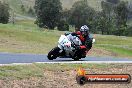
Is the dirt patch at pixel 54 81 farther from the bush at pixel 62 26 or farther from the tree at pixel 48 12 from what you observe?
the bush at pixel 62 26

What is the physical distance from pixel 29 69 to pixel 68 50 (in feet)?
18.6

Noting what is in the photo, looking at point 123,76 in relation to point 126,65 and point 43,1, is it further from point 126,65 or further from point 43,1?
point 43,1

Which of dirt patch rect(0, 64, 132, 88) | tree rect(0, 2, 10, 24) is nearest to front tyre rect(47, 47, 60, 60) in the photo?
dirt patch rect(0, 64, 132, 88)

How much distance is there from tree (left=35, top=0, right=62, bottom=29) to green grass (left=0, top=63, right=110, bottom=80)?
319 feet

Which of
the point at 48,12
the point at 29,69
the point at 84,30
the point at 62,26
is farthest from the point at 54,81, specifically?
the point at 62,26

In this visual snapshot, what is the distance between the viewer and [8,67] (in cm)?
1445

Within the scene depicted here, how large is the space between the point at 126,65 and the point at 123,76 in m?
8.45

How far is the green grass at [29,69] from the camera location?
527 inches

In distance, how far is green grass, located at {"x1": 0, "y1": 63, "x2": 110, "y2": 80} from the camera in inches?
527

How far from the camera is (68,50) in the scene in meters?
20.2

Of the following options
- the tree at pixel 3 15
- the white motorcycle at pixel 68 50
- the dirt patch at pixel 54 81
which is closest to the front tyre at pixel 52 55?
the white motorcycle at pixel 68 50

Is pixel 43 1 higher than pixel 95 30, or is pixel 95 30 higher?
pixel 43 1

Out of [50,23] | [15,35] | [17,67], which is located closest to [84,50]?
[17,67]

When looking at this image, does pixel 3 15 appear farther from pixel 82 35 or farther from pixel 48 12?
pixel 82 35
